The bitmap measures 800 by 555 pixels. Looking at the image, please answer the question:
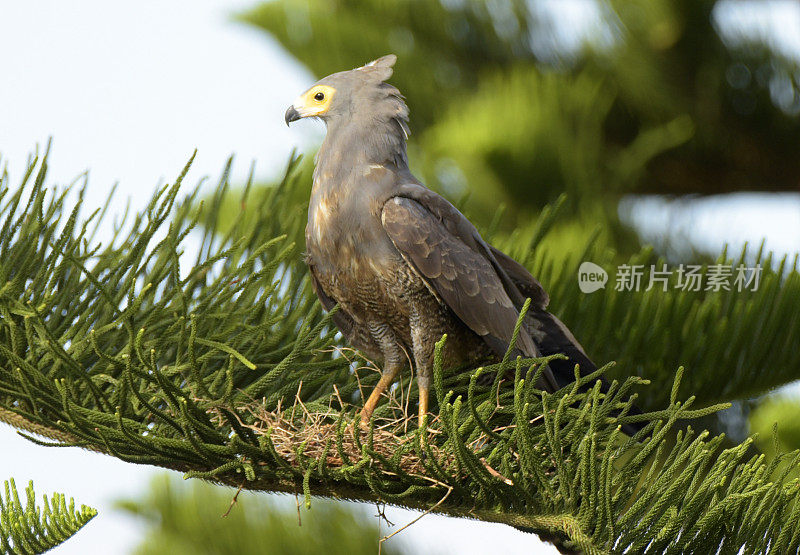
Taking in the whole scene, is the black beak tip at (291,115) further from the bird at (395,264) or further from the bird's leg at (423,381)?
the bird's leg at (423,381)

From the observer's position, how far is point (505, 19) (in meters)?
3.52

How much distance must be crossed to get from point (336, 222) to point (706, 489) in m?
0.78

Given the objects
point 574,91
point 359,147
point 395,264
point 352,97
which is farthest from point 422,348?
point 574,91

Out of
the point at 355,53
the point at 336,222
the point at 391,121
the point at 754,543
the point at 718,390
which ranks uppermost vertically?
the point at 355,53

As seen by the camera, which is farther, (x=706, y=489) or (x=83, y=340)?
(x=83, y=340)

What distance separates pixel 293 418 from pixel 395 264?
1.09 feet

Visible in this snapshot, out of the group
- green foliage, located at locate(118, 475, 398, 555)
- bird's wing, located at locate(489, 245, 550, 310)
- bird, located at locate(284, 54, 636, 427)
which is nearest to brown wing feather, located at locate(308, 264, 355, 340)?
bird, located at locate(284, 54, 636, 427)

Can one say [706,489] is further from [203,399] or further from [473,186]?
[473,186]

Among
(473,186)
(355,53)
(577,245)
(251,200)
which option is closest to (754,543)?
(577,245)

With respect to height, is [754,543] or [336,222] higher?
[336,222]

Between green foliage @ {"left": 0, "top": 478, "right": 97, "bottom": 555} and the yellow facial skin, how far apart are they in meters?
0.89

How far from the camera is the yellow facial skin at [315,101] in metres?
1.90

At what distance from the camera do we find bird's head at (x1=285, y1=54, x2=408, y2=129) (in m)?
1.85

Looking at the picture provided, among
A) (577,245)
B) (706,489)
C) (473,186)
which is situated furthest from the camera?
(473,186)
